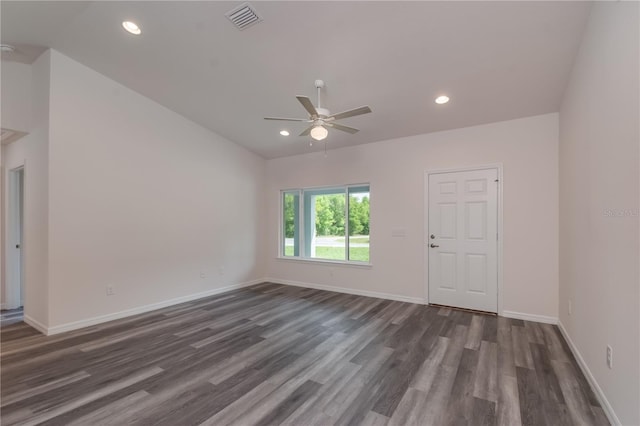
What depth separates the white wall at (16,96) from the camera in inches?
144

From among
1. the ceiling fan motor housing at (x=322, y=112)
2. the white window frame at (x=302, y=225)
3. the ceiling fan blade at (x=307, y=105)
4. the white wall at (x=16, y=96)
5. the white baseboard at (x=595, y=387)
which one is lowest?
the white baseboard at (x=595, y=387)

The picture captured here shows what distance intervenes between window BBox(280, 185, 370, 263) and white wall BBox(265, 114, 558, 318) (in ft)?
0.73

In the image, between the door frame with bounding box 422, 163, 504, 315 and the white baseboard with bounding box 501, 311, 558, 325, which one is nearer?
the white baseboard with bounding box 501, 311, 558, 325

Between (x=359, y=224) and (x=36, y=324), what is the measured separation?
4.91 m

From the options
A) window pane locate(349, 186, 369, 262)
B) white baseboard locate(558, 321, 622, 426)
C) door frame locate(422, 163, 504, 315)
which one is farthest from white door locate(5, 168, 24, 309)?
white baseboard locate(558, 321, 622, 426)

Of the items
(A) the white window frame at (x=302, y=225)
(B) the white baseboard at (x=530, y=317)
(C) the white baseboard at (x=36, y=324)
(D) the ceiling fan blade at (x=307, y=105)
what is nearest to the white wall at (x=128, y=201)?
(C) the white baseboard at (x=36, y=324)

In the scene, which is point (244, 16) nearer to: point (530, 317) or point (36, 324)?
point (36, 324)

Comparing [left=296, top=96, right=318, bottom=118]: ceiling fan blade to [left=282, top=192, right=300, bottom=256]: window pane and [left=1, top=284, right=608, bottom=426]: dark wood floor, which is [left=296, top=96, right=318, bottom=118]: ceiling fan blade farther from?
[left=282, top=192, right=300, bottom=256]: window pane

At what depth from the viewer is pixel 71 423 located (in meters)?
1.91

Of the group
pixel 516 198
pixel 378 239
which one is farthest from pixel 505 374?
pixel 378 239

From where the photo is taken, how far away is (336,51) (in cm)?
297

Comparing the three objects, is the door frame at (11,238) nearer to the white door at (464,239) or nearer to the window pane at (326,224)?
the window pane at (326,224)

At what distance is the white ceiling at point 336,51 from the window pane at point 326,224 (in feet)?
6.39

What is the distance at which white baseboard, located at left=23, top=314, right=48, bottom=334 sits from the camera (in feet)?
11.4
